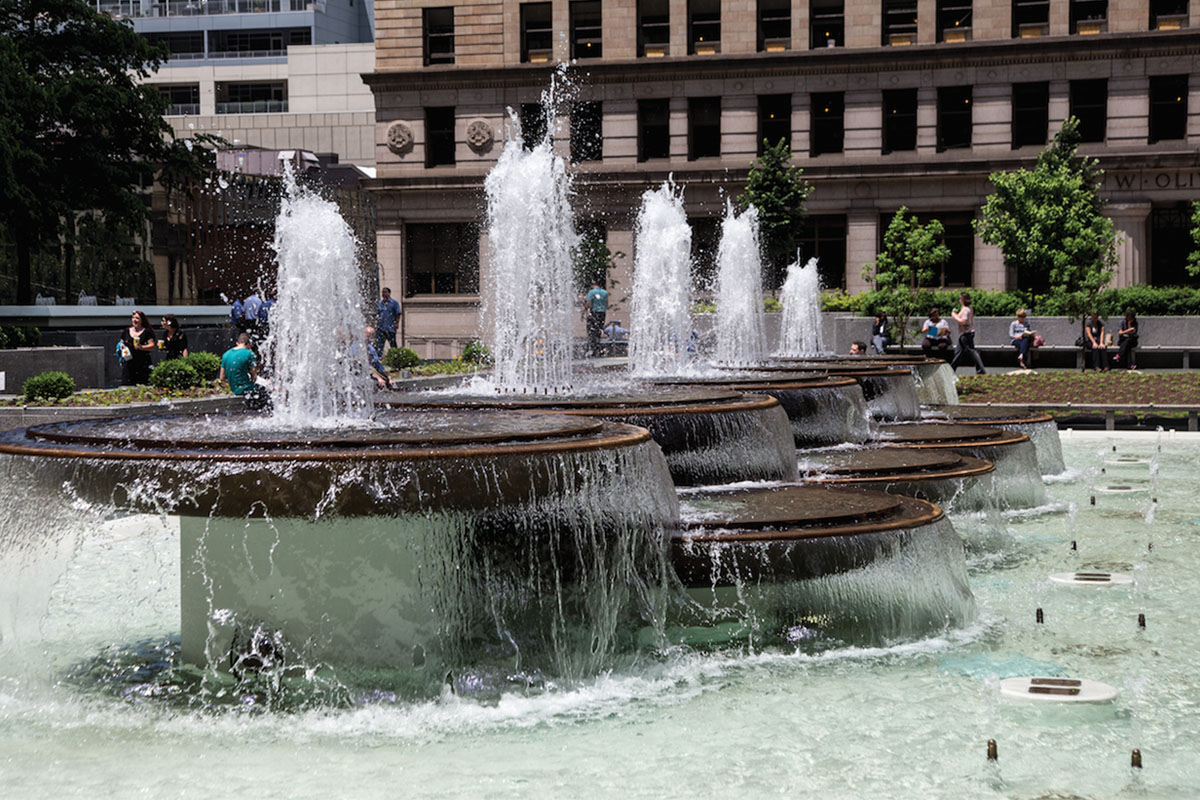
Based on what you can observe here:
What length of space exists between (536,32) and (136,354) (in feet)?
101

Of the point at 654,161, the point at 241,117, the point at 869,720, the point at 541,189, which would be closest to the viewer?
the point at 869,720

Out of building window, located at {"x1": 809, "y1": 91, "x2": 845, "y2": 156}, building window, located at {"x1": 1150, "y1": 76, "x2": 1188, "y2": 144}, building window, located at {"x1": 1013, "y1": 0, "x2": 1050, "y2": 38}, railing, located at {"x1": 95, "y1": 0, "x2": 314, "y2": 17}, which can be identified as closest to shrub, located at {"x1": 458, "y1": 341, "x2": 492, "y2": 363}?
building window, located at {"x1": 809, "y1": 91, "x2": 845, "y2": 156}

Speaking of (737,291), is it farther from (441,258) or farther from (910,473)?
(441,258)

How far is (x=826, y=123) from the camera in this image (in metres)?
48.3

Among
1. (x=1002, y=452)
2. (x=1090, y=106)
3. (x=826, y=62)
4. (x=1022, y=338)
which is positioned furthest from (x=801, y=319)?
(x=1002, y=452)

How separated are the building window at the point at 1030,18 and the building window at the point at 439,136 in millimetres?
19325

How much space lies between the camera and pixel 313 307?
1177 centimetres

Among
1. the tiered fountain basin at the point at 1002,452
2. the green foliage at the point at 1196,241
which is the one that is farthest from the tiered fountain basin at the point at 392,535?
the green foliage at the point at 1196,241

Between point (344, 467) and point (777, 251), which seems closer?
point (344, 467)

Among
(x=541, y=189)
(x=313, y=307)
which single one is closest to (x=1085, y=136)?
(x=541, y=189)

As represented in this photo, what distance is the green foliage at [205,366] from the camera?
67.9ft

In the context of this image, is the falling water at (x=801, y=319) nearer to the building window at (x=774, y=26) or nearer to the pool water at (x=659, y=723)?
the building window at (x=774, y=26)

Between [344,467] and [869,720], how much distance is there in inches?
123

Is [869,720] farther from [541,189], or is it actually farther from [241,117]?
[241,117]
